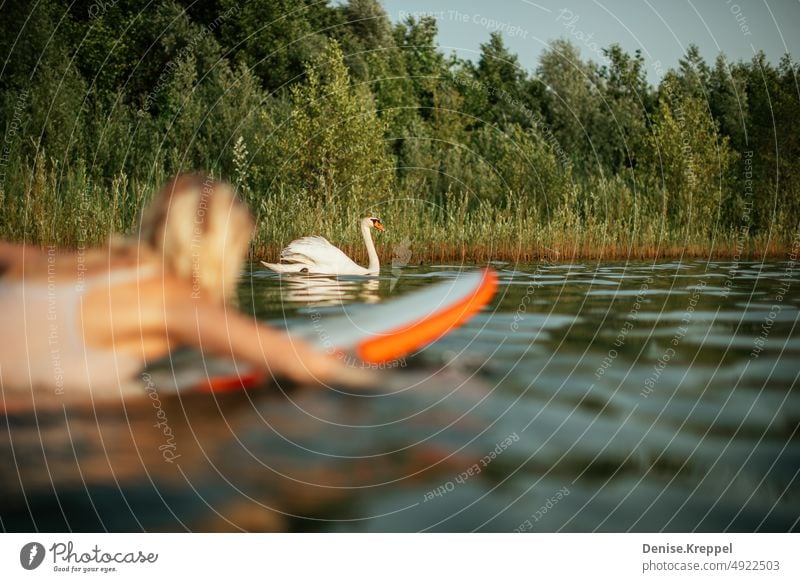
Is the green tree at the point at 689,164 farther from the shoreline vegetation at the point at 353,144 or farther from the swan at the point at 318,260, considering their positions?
the swan at the point at 318,260

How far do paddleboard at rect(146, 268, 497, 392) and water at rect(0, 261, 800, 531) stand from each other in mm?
121

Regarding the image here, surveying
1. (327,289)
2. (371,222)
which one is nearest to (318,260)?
(371,222)

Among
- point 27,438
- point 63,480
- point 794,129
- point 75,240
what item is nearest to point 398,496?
point 63,480

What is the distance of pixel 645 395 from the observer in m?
3.56

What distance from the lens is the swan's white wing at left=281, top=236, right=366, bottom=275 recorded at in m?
6.02

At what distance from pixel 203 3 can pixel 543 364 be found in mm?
6113

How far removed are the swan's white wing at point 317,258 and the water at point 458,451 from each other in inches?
80.5

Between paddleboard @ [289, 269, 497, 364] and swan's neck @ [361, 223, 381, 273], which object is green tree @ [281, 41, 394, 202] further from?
paddleboard @ [289, 269, 497, 364]

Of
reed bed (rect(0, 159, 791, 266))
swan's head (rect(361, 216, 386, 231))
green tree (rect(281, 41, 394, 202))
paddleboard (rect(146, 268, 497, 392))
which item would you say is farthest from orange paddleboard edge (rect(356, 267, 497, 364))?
green tree (rect(281, 41, 394, 202))

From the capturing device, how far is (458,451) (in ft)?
10.1

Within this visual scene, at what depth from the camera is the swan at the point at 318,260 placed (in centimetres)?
600

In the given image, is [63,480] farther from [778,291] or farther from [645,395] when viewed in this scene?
[778,291]

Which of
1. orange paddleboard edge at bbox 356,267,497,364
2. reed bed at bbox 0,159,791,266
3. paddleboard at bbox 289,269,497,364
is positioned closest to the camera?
orange paddleboard edge at bbox 356,267,497,364

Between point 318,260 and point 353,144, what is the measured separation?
1.32 m
